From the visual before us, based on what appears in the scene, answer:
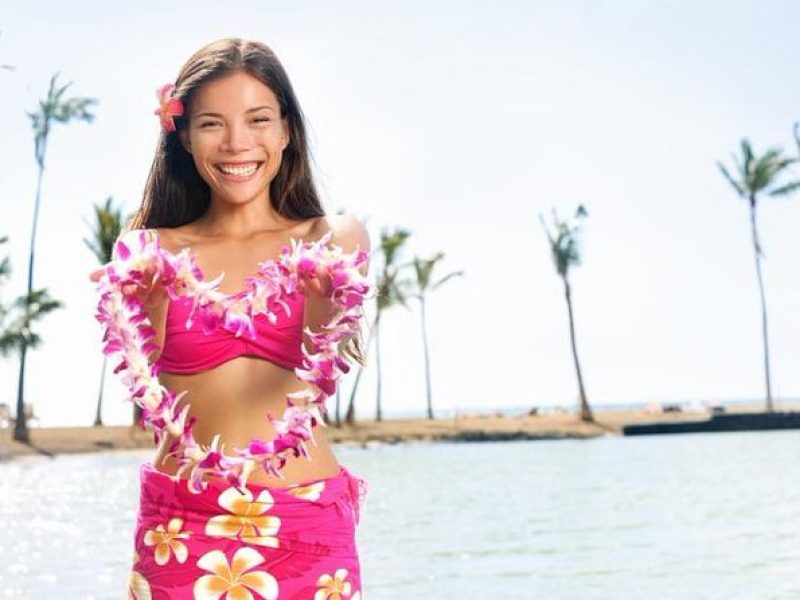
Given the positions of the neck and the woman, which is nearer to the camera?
the woman

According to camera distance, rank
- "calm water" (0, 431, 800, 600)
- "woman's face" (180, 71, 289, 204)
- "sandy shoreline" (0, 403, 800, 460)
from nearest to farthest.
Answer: "woman's face" (180, 71, 289, 204), "calm water" (0, 431, 800, 600), "sandy shoreline" (0, 403, 800, 460)

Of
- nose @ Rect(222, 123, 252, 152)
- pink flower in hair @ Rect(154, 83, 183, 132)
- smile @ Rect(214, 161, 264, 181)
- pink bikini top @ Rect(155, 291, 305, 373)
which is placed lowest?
pink bikini top @ Rect(155, 291, 305, 373)

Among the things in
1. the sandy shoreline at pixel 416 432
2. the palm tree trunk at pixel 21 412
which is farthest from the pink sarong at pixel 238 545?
the palm tree trunk at pixel 21 412

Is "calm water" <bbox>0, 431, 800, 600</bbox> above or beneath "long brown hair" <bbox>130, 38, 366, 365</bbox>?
beneath

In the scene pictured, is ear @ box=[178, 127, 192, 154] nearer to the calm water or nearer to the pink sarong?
the pink sarong

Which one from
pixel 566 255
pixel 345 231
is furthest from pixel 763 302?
pixel 345 231

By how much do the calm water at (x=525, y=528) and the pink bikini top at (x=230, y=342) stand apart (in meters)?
7.84

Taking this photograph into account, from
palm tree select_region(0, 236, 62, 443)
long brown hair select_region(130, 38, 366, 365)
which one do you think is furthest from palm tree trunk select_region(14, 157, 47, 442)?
long brown hair select_region(130, 38, 366, 365)

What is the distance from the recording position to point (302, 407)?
6.91 feet

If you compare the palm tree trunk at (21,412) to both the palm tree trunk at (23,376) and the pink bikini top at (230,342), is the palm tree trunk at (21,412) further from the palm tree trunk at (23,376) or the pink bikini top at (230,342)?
the pink bikini top at (230,342)

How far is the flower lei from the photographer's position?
6.77ft

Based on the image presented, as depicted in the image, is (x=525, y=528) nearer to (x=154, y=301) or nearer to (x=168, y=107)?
(x=168, y=107)

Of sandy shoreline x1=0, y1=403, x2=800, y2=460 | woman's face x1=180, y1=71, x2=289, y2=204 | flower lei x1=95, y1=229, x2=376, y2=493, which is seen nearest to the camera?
flower lei x1=95, y1=229, x2=376, y2=493

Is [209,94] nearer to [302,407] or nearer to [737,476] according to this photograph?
[302,407]
